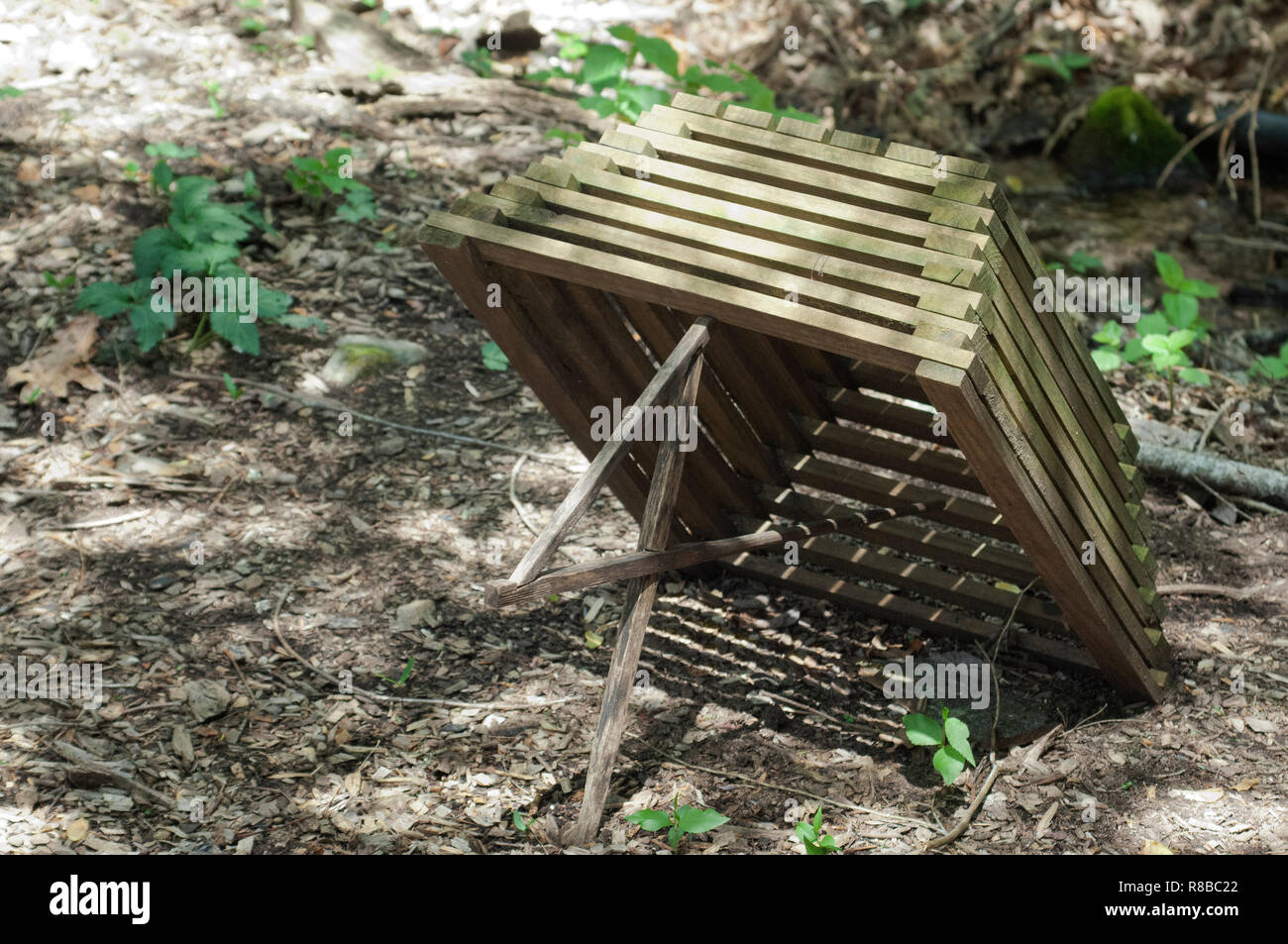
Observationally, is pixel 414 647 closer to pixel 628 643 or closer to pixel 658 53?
pixel 628 643

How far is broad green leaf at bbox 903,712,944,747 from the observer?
300 cm

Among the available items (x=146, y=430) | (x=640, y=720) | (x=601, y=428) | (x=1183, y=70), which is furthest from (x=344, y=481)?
(x=1183, y=70)

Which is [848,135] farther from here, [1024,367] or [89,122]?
[89,122]

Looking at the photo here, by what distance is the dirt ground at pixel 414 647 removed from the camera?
296cm

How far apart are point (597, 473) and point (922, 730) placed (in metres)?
1.11

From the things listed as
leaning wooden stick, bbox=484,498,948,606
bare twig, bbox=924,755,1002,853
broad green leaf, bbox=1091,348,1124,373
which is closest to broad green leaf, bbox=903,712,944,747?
bare twig, bbox=924,755,1002,853

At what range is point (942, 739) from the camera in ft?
9.98

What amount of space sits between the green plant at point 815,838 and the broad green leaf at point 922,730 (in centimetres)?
33

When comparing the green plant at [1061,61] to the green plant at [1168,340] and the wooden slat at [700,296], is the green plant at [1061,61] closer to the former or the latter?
the green plant at [1168,340]

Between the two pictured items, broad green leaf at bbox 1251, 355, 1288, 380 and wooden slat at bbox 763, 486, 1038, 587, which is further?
broad green leaf at bbox 1251, 355, 1288, 380

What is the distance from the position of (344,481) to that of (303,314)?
107 cm

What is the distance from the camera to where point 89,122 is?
571 centimetres

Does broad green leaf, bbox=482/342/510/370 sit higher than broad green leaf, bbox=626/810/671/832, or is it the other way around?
broad green leaf, bbox=482/342/510/370

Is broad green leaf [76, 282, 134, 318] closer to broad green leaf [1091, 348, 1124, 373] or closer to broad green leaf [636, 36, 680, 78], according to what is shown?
broad green leaf [636, 36, 680, 78]
